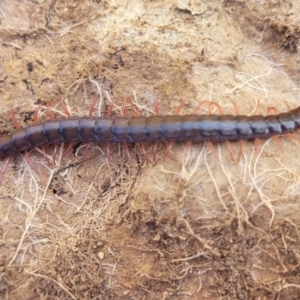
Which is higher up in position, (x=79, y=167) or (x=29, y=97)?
(x=29, y=97)

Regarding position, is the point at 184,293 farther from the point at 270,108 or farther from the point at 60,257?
the point at 270,108

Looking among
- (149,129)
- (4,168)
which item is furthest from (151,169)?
(4,168)

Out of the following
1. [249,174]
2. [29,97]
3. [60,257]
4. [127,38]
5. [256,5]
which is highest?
[256,5]

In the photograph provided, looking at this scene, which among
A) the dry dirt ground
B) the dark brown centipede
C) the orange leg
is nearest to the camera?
the dry dirt ground

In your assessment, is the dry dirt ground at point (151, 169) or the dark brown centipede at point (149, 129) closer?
the dry dirt ground at point (151, 169)

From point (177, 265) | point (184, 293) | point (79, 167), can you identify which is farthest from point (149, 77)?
point (184, 293)
